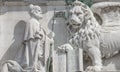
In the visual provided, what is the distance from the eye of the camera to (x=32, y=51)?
12.9 meters

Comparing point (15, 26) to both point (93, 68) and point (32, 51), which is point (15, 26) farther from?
point (93, 68)

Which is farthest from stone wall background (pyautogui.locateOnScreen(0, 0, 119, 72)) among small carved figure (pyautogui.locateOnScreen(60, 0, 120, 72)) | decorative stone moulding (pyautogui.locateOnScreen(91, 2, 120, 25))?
decorative stone moulding (pyautogui.locateOnScreen(91, 2, 120, 25))

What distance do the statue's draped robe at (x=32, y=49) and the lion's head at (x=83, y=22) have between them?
2.76 feet

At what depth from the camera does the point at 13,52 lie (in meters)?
13.4

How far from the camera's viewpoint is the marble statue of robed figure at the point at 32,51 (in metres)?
12.8

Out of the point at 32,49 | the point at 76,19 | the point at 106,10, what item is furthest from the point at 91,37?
the point at 32,49

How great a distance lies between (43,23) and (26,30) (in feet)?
2.26

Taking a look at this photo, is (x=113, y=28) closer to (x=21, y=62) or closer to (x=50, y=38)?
(x=50, y=38)

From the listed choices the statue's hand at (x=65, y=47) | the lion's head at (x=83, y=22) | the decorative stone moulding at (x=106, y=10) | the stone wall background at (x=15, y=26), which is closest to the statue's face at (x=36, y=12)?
the stone wall background at (x=15, y=26)

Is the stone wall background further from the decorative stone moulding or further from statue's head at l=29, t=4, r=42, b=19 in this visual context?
the decorative stone moulding

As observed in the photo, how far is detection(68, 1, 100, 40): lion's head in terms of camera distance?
42.5ft

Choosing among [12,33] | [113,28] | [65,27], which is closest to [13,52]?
[12,33]

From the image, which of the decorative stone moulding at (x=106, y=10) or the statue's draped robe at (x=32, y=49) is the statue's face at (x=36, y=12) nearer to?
the statue's draped robe at (x=32, y=49)

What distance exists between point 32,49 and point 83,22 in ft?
4.78
